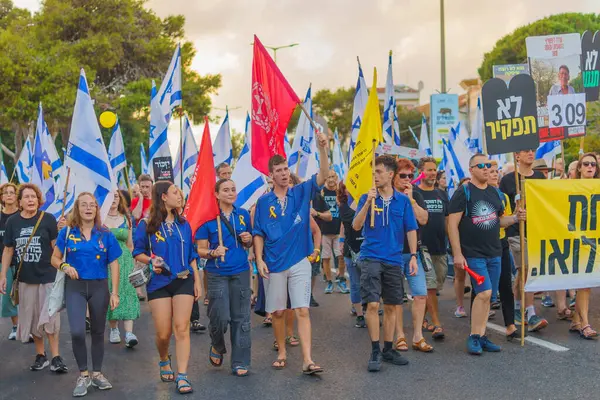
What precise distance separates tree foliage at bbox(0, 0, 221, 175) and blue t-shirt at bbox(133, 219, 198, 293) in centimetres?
2182

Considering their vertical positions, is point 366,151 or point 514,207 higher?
point 366,151

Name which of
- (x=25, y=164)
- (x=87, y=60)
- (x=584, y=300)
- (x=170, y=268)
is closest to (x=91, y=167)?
(x=170, y=268)

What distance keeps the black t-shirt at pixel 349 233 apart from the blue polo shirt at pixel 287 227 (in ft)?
7.29

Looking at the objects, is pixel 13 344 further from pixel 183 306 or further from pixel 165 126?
pixel 165 126

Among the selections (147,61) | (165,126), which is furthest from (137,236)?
(147,61)

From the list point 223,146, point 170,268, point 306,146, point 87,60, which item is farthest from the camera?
point 87,60

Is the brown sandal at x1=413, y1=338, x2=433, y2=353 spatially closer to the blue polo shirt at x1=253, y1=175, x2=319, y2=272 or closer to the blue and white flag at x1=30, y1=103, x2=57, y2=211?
the blue polo shirt at x1=253, y1=175, x2=319, y2=272

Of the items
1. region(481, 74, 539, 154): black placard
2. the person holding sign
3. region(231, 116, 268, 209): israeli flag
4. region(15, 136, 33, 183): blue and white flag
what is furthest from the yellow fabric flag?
region(15, 136, 33, 183): blue and white flag

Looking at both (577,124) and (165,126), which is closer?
(577,124)

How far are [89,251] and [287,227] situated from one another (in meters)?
1.75

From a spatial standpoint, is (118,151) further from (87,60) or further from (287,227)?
(87,60)

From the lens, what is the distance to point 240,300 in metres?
6.86

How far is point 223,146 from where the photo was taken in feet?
41.2

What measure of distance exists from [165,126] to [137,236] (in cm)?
514
